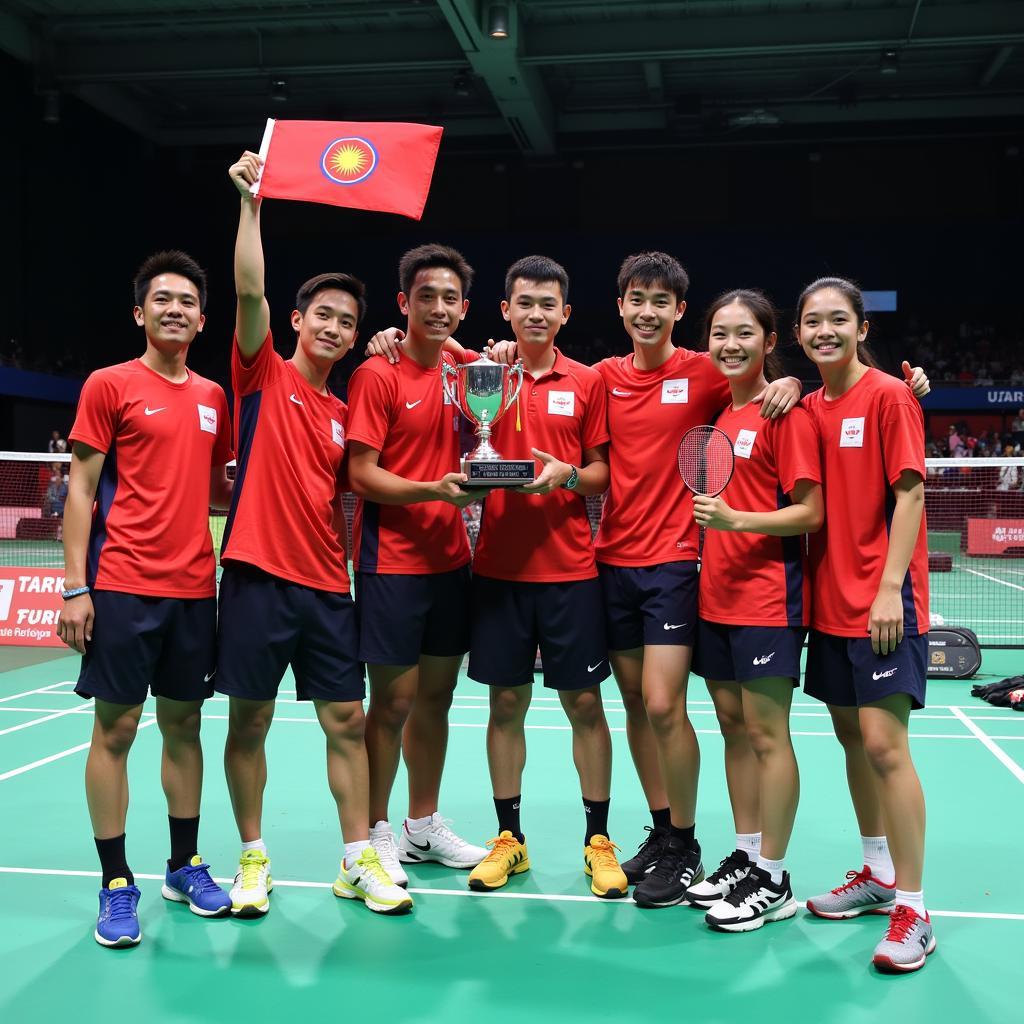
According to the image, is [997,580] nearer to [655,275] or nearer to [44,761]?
[655,275]

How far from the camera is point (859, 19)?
19.7 m

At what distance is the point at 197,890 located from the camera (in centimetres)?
412

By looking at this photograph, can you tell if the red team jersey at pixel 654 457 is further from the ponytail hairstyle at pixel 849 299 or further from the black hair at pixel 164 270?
the black hair at pixel 164 270

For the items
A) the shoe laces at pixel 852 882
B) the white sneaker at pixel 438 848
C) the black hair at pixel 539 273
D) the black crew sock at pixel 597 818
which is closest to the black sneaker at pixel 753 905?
the shoe laces at pixel 852 882

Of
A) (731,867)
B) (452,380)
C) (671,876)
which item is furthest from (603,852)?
(452,380)

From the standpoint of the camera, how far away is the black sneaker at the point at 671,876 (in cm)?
420

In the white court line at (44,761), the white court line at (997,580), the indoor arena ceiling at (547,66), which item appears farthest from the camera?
the indoor arena ceiling at (547,66)

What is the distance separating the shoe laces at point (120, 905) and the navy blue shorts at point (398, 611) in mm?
1236

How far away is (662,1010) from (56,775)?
4.15 m

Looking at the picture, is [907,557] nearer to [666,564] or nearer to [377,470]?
[666,564]

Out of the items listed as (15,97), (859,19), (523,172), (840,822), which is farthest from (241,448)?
(523,172)

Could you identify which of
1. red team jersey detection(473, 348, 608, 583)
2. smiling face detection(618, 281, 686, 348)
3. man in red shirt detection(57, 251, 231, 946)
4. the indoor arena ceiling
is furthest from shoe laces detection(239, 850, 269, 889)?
the indoor arena ceiling

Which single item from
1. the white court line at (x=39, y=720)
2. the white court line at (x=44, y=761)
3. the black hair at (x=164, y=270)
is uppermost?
the black hair at (x=164, y=270)

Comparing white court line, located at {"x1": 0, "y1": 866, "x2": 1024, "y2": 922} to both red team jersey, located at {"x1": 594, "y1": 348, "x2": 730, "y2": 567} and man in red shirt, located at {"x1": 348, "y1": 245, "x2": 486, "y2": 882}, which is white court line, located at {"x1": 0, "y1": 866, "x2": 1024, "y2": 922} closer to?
man in red shirt, located at {"x1": 348, "y1": 245, "x2": 486, "y2": 882}
